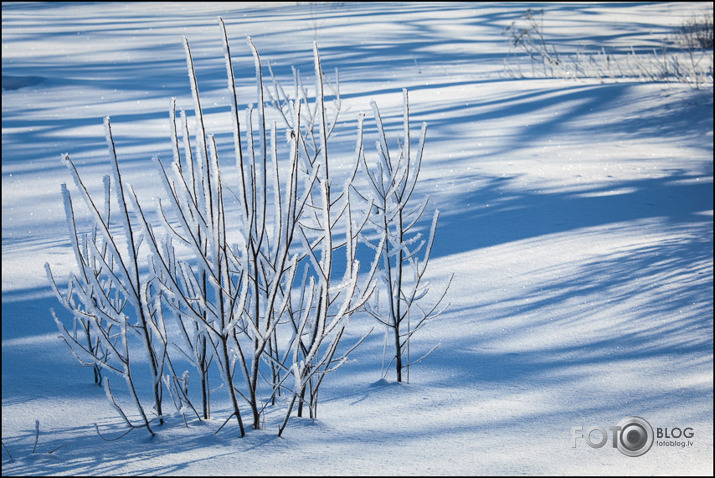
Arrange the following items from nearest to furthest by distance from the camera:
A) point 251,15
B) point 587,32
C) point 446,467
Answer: point 446,467
point 587,32
point 251,15

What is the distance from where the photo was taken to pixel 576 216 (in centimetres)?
453

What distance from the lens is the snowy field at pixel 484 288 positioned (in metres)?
1.92

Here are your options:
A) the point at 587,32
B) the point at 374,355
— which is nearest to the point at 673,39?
the point at 587,32

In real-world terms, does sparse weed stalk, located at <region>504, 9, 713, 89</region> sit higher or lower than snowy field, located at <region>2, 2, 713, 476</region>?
higher

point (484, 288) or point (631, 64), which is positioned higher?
point (631, 64)

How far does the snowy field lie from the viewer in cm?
192

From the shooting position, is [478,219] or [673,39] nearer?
[478,219]

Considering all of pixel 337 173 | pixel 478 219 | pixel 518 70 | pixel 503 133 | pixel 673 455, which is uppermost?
pixel 518 70

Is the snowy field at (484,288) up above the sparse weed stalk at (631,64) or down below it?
below

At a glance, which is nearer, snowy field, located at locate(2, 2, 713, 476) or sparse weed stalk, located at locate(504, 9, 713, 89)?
snowy field, located at locate(2, 2, 713, 476)

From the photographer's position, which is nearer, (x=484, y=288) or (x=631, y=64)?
(x=484, y=288)

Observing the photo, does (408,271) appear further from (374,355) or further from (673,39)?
(673,39)

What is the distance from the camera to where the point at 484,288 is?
3432 millimetres

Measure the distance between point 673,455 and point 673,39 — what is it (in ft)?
45.8
